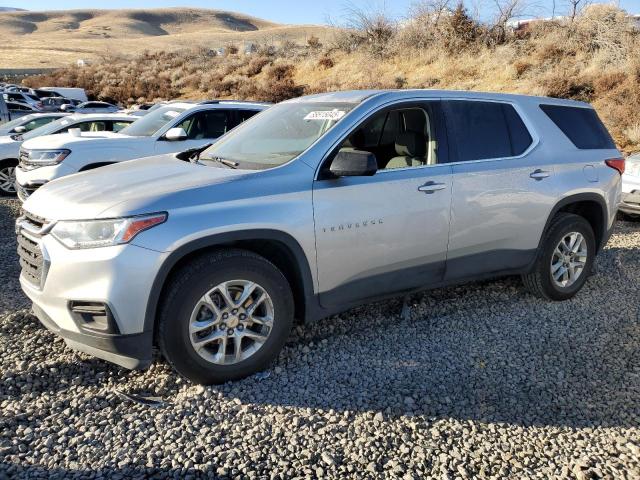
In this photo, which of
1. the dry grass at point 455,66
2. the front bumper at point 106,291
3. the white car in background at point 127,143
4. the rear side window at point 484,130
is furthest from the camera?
the dry grass at point 455,66

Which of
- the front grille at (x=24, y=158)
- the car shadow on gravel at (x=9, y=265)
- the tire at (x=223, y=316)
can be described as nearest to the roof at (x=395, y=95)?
the tire at (x=223, y=316)

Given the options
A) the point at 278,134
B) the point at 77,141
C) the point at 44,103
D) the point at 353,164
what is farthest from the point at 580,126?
the point at 44,103

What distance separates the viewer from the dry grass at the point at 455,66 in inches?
707

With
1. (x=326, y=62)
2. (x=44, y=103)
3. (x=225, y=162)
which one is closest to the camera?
(x=225, y=162)

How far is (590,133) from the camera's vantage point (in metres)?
5.16

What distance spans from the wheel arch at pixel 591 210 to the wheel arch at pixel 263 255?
90.6 inches

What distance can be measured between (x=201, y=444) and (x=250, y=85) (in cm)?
2935

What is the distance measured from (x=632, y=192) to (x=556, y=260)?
425 cm

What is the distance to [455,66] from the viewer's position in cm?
2273

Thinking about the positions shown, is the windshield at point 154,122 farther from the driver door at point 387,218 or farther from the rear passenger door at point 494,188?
the rear passenger door at point 494,188

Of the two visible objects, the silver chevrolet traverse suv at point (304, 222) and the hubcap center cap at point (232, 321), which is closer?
the silver chevrolet traverse suv at point (304, 222)

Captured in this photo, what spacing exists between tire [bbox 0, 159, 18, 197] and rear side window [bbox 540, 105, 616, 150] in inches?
354

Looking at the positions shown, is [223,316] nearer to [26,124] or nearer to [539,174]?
[539,174]

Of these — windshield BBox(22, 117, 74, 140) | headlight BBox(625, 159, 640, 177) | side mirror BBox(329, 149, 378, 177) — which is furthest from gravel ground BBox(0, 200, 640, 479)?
windshield BBox(22, 117, 74, 140)
